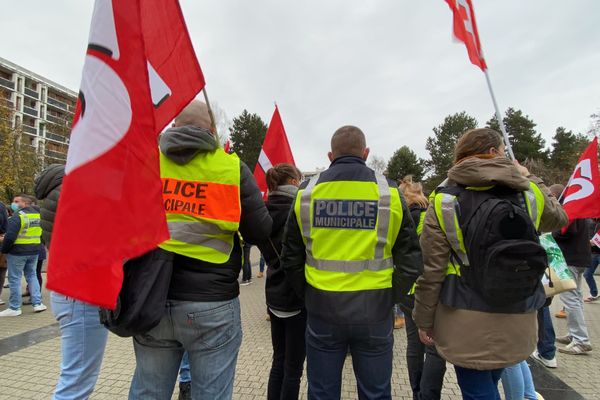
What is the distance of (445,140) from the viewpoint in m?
51.5

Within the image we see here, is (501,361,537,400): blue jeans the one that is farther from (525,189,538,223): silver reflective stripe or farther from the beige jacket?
(525,189,538,223): silver reflective stripe

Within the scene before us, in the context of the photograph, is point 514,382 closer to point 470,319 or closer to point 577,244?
point 470,319

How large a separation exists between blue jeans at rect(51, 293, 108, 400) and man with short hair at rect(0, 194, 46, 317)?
5194 mm

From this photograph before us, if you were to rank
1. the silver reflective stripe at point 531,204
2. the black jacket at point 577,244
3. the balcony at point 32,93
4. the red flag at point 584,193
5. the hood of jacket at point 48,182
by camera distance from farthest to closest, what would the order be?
the balcony at point 32,93, the black jacket at point 577,244, the red flag at point 584,193, the hood of jacket at point 48,182, the silver reflective stripe at point 531,204

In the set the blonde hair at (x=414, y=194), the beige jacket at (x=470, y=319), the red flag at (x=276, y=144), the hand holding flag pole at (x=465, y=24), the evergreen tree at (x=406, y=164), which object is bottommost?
the beige jacket at (x=470, y=319)

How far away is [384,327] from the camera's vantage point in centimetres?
215

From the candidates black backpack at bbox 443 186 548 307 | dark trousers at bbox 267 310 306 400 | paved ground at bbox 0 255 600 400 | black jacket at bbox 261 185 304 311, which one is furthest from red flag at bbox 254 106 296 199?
black backpack at bbox 443 186 548 307

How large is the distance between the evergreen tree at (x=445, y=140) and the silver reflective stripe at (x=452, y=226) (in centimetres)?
4968

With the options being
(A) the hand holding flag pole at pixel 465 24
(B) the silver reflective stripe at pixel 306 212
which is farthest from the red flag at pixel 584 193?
(B) the silver reflective stripe at pixel 306 212

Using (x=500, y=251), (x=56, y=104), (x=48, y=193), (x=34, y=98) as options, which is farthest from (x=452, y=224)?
(x=56, y=104)

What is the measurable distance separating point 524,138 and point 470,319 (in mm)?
48338

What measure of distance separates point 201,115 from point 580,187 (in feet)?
16.4

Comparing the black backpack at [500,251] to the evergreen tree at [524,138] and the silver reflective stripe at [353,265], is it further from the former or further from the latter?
the evergreen tree at [524,138]

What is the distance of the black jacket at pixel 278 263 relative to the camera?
2650 mm
